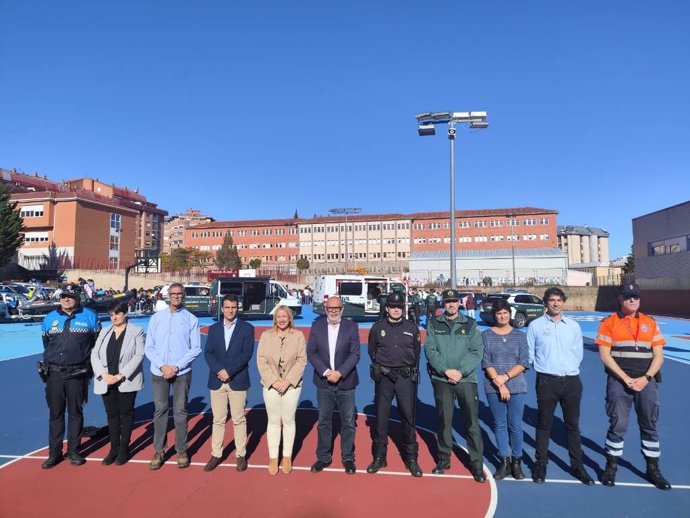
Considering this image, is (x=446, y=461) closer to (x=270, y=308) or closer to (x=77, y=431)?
(x=77, y=431)

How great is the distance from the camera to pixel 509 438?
4.80 metres

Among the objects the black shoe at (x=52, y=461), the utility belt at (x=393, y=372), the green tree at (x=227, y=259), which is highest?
the green tree at (x=227, y=259)

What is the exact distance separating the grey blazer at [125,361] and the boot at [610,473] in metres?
4.89

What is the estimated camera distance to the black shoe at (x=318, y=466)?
4668 mm

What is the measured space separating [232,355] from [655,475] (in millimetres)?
4444

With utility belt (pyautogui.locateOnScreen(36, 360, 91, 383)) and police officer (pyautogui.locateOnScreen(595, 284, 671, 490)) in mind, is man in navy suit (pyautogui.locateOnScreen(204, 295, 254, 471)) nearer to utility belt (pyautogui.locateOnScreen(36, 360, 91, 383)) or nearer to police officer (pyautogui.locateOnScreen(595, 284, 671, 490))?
utility belt (pyautogui.locateOnScreen(36, 360, 91, 383))

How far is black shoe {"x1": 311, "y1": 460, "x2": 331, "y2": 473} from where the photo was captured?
15.3 feet

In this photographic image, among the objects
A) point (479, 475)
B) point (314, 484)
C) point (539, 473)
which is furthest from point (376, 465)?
point (539, 473)

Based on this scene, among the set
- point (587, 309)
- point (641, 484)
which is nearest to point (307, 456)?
point (641, 484)

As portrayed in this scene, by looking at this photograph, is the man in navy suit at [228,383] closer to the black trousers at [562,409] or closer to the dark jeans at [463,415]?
the dark jeans at [463,415]

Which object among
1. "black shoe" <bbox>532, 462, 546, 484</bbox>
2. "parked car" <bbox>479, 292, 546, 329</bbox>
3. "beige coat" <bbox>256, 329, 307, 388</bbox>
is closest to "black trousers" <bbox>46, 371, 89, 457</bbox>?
"beige coat" <bbox>256, 329, 307, 388</bbox>

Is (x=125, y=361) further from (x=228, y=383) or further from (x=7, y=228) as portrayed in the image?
(x=7, y=228)

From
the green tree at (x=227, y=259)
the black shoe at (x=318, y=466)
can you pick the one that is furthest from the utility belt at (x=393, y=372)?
the green tree at (x=227, y=259)

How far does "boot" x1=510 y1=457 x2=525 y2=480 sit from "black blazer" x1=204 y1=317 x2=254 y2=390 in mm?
2923
